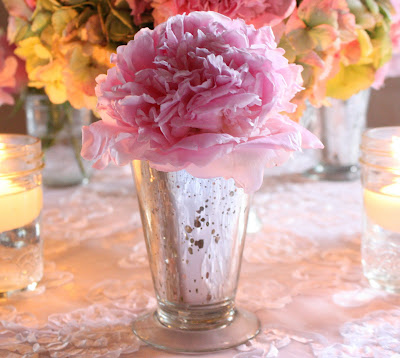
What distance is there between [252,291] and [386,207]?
0.15 metres

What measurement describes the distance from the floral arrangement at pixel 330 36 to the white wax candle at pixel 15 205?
0.29 meters

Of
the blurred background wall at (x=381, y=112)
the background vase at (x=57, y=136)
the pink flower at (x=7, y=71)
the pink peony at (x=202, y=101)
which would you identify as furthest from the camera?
the blurred background wall at (x=381, y=112)

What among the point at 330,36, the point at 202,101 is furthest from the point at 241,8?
the point at 202,101

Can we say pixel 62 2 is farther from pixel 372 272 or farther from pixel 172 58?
pixel 372 272

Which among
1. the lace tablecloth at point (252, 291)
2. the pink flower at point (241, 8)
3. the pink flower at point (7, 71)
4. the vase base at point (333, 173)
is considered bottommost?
the vase base at point (333, 173)

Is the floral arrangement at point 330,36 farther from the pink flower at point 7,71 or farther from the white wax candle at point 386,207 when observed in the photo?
the pink flower at point 7,71

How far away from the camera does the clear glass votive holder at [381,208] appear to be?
555mm

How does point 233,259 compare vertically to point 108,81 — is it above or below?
below

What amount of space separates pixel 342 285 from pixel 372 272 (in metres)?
0.03

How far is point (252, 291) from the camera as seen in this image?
1.86ft

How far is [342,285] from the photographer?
1.90 ft

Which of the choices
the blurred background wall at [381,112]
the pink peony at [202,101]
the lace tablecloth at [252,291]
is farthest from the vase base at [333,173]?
the pink peony at [202,101]

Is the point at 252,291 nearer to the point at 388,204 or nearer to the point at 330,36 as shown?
the point at 388,204

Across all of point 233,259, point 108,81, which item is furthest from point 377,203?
point 108,81
